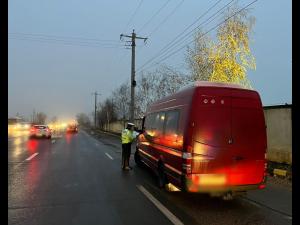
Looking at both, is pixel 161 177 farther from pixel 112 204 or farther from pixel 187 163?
pixel 187 163

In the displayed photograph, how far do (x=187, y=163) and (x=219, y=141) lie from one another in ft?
2.75

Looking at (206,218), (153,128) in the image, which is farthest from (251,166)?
(153,128)

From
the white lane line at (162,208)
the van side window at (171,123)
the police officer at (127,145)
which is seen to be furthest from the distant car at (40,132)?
the van side window at (171,123)

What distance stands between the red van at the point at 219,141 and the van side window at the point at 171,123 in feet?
0.91

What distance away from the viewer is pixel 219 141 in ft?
27.8

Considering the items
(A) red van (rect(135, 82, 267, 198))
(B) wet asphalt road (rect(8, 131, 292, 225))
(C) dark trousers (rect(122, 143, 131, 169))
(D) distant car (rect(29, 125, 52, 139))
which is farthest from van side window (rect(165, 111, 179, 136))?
(D) distant car (rect(29, 125, 52, 139))

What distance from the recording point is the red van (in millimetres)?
8328

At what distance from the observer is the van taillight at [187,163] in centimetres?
828

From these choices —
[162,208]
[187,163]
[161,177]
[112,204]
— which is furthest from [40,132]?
[187,163]

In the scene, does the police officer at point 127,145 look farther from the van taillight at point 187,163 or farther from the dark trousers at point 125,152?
the van taillight at point 187,163

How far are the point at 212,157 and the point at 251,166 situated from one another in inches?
37.2

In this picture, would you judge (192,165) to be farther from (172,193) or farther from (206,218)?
(172,193)

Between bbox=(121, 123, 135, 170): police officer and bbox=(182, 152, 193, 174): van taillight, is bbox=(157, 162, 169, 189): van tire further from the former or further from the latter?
bbox=(121, 123, 135, 170): police officer

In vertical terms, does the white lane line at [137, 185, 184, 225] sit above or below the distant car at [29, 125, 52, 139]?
below
